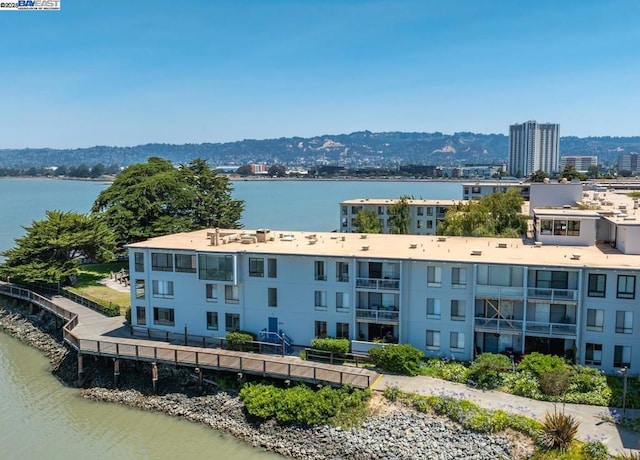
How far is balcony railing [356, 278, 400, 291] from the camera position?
103 feet

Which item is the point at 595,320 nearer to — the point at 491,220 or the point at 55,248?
the point at 491,220

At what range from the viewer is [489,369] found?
89.6 feet

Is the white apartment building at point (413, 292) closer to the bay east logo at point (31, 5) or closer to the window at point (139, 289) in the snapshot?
the window at point (139, 289)

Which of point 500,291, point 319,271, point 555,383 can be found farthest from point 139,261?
point 555,383

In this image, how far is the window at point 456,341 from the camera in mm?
30458

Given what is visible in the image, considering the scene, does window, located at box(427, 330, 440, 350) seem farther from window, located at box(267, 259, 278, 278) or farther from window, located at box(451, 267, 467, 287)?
window, located at box(267, 259, 278, 278)

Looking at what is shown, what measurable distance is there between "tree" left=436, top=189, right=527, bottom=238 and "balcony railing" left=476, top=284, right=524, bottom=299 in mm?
20317

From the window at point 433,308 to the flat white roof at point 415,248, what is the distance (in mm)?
2279

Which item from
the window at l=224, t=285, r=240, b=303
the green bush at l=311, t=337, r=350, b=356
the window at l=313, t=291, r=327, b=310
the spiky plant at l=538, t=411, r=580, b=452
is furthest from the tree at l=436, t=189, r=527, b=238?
the spiky plant at l=538, t=411, r=580, b=452

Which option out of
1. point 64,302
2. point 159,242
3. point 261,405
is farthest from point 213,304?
point 64,302

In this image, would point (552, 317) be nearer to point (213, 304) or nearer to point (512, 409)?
point (512, 409)

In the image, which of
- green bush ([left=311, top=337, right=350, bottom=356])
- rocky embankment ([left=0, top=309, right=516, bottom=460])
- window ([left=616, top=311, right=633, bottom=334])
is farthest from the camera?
green bush ([left=311, top=337, right=350, bottom=356])

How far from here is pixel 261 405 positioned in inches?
1065

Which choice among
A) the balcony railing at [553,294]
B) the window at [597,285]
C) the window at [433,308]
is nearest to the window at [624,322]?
the window at [597,285]
